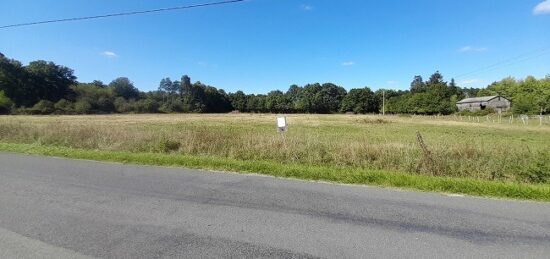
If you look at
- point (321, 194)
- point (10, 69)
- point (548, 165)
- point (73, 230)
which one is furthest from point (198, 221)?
point (10, 69)

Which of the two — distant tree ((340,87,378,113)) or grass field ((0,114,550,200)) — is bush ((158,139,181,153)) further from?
distant tree ((340,87,378,113))

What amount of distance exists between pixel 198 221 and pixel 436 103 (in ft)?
328

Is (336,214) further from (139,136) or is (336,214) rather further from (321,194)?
(139,136)

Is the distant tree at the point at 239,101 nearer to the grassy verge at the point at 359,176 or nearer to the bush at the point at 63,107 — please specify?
the bush at the point at 63,107

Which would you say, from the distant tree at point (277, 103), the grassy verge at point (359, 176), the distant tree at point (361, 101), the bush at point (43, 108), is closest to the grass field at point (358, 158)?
the grassy verge at point (359, 176)

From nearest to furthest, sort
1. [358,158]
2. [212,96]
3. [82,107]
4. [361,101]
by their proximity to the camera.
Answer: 1. [358,158]
2. [82,107]
3. [361,101]
4. [212,96]

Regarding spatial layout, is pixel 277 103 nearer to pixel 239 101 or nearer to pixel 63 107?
pixel 239 101

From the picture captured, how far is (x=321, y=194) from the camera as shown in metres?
6.61

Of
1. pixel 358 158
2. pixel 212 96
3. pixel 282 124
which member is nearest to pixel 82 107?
pixel 212 96

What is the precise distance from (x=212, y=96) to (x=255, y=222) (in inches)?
5364

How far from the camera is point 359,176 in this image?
7.94 metres

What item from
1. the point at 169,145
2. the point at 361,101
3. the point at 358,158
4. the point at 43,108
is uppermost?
the point at 43,108

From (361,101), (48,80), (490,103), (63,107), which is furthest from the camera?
(361,101)

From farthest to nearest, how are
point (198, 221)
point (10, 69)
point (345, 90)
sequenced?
point (345, 90)
point (10, 69)
point (198, 221)
